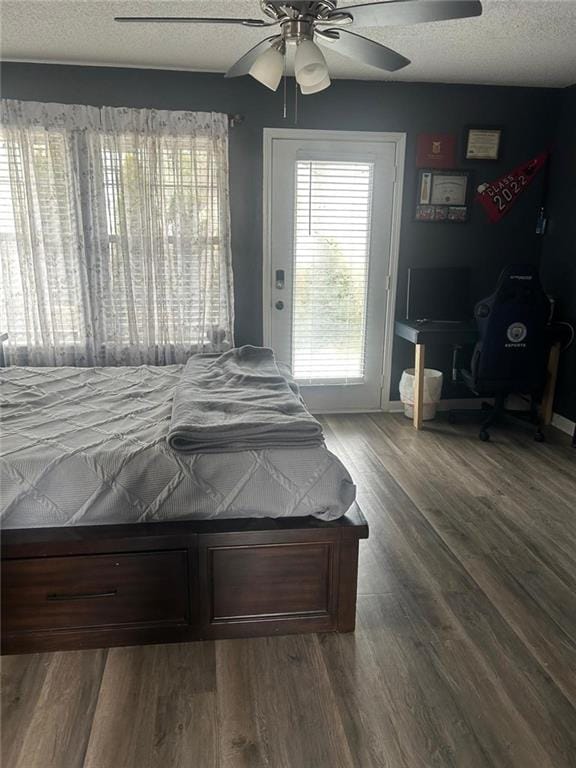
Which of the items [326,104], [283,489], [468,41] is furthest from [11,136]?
[283,489]

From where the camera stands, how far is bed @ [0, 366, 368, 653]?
193 centimetres

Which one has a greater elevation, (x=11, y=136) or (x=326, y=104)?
(x=326, y=104)

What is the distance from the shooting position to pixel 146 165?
12.8 ft

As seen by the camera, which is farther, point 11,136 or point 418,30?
point 11,136

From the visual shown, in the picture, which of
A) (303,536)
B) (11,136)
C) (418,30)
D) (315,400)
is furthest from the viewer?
(315,400)

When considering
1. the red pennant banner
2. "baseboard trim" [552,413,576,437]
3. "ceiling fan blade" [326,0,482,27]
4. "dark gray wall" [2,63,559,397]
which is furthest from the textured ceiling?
"baseboard trim" [552,413,576,437]

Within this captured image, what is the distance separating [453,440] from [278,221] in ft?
6.87

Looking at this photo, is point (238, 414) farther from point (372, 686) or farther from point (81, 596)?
point (372, 686)

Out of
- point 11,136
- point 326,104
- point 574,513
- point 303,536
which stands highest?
point 326,104

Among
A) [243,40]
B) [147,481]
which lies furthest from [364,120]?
[147,481]

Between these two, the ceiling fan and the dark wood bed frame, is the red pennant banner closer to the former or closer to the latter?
the ceiling fan

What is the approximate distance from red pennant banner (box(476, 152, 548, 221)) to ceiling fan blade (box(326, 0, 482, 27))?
2624 mm

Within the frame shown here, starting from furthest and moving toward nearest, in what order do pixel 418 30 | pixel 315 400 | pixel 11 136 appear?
pixel 315 400 → pixel 11 136 → pixel 418 30

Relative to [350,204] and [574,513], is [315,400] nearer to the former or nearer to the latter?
[350,204]
